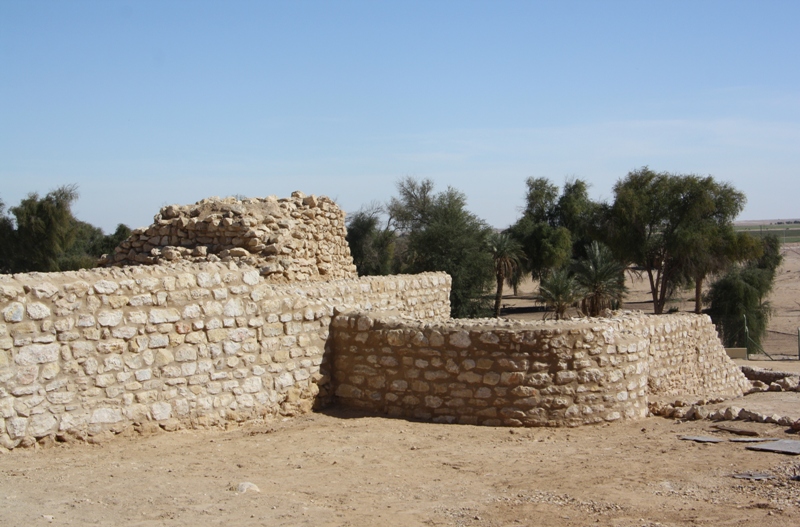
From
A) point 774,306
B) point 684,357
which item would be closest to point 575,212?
point 774,306

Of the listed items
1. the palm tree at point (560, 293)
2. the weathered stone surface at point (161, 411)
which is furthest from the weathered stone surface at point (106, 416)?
the palm tree at point (560, 293)

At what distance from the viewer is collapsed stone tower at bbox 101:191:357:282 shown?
12.3 meters

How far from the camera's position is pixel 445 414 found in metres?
8.93

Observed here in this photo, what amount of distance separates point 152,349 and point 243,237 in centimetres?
479

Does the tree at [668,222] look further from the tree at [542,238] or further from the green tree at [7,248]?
the green tree at [7,248]

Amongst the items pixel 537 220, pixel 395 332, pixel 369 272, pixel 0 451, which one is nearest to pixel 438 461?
pixel 395 332

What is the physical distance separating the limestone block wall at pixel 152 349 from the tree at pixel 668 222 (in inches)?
1202

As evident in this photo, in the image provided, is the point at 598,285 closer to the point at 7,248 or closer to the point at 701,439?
the point at 701,439

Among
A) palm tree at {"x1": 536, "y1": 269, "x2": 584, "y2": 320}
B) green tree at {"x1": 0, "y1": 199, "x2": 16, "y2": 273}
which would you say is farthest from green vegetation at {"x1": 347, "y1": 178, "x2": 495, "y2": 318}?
green tree at {"x1": 0, "y1": 199, "x2": 16, "y2": 273}

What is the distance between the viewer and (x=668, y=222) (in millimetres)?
39188

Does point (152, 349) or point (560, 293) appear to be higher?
point (560, 293)

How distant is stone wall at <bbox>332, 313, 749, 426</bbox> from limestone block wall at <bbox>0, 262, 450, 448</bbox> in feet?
2.03

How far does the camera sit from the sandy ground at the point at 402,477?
5527 millimetres

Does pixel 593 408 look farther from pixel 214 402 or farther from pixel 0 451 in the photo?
pixel 0 451
